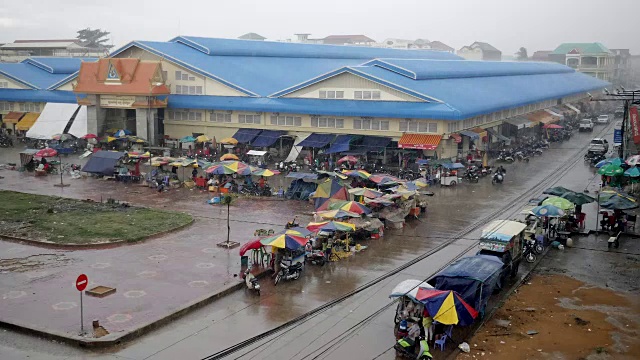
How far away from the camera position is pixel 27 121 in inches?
Answer: 2399

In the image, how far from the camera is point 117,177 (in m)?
40.6

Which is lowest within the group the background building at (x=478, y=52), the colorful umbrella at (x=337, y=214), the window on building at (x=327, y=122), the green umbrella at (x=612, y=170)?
the colorful umbrella at (x=337, y=214)

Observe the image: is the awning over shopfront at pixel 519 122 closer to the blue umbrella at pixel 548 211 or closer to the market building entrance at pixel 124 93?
the market building entrance at pixel 124 93

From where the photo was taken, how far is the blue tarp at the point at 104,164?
41.1 metres

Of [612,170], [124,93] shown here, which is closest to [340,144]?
[612,170]

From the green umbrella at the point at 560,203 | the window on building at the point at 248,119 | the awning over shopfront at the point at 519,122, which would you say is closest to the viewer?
A: the green umbrella at the point at 560,203

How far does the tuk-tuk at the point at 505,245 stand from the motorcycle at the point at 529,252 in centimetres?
124

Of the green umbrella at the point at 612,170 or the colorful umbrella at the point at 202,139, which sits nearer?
the green umbrella at the point at 612,170

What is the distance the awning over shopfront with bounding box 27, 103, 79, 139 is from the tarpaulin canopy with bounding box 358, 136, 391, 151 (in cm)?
2622

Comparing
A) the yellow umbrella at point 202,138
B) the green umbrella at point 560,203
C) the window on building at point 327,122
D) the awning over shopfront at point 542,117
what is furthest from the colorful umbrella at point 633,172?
the yellow umbrella at point 202,138

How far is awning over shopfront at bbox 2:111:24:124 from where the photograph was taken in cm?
6235

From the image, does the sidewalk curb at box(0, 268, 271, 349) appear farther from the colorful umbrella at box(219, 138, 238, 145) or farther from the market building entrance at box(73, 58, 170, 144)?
the market building entrance at box(73, 58, 170, 144)

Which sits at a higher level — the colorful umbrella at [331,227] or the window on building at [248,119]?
the window on building at [248,119]

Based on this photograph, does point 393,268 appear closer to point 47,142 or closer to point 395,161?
point 395,161
